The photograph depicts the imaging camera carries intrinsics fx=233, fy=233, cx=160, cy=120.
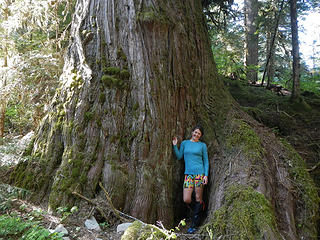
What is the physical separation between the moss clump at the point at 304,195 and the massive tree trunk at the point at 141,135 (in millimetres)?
15

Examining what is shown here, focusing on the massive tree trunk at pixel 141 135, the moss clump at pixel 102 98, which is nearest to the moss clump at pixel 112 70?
the massive tree trunk at pixel 141 135

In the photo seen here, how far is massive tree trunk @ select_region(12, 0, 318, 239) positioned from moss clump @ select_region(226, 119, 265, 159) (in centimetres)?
2

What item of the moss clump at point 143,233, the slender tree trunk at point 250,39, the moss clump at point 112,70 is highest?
the slender tree trunk at point 250,39

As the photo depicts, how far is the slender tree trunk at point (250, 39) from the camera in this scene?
1195cm

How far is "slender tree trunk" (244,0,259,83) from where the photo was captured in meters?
11.9

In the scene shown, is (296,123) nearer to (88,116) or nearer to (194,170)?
(194,170)

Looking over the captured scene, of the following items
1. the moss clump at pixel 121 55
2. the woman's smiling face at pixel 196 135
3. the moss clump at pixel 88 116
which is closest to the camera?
the moss clump at pixel 88 116

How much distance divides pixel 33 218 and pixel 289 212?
3709mm

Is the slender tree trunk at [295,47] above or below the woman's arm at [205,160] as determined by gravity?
above

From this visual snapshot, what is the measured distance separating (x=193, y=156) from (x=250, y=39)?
9.98 meters

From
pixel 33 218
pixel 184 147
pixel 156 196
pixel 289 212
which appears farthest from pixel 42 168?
pixel 289 212

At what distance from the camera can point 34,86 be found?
6.04 m

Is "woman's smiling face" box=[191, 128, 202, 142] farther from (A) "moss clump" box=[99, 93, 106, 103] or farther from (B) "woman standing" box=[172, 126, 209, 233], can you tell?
(A) "moss clump" box=[99, 93, 106, 103]

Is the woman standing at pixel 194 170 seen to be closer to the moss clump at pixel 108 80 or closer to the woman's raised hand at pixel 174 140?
the woman's raised hand at pixel 174 140
